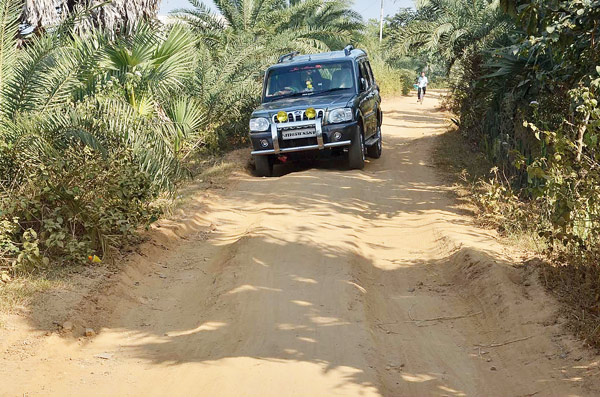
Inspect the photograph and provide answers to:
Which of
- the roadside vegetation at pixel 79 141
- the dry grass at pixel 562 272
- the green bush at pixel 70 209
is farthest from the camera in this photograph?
the roadside vegetation at pixel 79 141

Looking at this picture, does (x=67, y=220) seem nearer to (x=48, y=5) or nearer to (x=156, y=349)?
(x=156, y=349)

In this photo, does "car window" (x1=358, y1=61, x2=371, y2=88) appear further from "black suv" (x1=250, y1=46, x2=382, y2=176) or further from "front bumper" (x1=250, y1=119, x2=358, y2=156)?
"front bumper" (x1=250, y1=119, x2=358, y2=156)

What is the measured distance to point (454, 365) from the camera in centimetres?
560

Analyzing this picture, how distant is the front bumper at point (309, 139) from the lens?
12.5 meters

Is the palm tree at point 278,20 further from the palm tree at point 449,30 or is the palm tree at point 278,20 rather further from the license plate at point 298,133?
the license plate at point 298,133

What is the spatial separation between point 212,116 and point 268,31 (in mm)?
7533

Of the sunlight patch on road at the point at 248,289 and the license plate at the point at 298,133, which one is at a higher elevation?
the license plate at the point at 298,133

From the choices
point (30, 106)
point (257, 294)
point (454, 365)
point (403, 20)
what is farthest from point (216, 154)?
point (403, 20)

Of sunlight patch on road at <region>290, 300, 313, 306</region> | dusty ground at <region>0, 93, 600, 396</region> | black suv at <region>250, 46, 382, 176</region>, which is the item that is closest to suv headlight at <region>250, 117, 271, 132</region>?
black suv at <region>250, 46, 382, 176</region>

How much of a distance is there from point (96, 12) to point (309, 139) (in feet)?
17.5

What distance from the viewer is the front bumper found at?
12477 millimetres

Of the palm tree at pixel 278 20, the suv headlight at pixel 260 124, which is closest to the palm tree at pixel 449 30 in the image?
the palm tree at pixel 278 20

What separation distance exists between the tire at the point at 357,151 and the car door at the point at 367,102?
17.3 inches

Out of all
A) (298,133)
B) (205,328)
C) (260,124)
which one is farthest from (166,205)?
(205,328)
